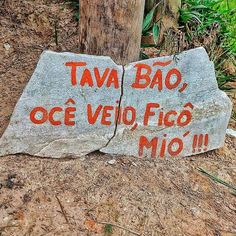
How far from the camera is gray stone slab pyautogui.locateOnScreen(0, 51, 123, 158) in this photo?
2.22 meters

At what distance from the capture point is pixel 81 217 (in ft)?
6.87

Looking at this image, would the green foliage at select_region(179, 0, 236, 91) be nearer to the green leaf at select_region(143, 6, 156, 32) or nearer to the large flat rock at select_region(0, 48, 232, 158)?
the green leaf at select_region(143, 6, 156, 32)

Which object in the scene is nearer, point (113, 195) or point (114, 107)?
point (113, 195)

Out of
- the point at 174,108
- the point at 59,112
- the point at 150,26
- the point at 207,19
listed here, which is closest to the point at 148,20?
the point at 150,26

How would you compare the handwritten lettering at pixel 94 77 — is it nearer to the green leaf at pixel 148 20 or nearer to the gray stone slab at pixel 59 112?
the gray stone slab at pixel 59 112

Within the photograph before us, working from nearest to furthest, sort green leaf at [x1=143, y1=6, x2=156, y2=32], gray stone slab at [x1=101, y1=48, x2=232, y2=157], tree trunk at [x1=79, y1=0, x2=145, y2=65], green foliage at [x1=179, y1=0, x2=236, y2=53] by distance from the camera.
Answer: tree trunk at [x1=79, y1=0, x2=145, y2=65] < gray stone slab at [x1=101, y1=48, x2=232, y2=157] < green leaf at [x1=143, y1=6, x2=156, y2=32] < green foliage at [x1=179, y1=0, x2=236, y2=53]

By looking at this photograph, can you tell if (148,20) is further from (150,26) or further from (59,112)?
(59,112)

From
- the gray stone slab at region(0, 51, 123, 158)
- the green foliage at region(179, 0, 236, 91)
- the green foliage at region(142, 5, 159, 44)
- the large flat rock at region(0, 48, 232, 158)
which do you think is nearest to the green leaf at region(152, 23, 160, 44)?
the green foliage at region(142, 5, 159, 44)

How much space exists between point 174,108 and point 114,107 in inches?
10.7

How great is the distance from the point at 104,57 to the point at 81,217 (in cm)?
65

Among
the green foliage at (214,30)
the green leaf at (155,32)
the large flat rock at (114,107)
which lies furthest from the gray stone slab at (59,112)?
the green foliage at (214,30)

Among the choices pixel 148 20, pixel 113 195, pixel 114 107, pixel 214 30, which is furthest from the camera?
pixel 214 30

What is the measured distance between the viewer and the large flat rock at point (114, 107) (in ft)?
7.34

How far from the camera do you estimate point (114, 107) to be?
2.32 metres
